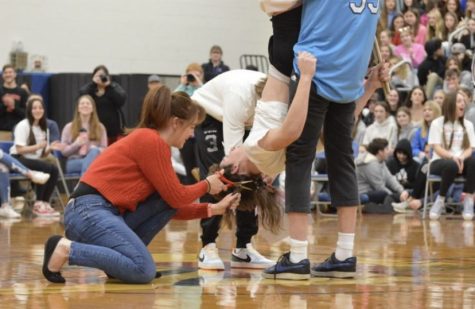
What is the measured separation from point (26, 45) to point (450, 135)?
7648 millimetres

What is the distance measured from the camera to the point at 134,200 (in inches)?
176

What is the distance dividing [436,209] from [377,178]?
1267 millimetres

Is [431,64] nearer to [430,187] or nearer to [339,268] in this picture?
[430,187]

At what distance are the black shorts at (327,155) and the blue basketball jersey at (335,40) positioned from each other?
0.26 feet

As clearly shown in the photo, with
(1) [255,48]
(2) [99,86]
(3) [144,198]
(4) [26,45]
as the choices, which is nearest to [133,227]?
(3) [144,198]

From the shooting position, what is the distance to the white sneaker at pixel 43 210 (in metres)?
9.88

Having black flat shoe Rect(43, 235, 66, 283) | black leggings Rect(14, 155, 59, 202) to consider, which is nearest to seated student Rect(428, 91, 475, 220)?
black leggings Rect(14, 155, 59, 202)

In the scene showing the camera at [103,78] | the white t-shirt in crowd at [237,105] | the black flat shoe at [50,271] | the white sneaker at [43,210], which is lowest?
the white sneaker at [43,210]

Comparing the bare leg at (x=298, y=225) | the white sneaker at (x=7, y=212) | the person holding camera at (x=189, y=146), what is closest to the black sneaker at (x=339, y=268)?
the bare leg at (x=298, y=225)

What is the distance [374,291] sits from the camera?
13.2 feet

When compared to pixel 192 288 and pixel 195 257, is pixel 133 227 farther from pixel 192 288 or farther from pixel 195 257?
pixel 195 257

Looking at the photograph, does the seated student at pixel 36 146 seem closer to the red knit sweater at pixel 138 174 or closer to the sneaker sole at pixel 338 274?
the red knit sweater at pixel 138 174

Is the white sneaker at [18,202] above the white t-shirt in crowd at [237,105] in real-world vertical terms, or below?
below

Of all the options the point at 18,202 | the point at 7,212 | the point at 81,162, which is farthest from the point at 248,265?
the point at 18,202
